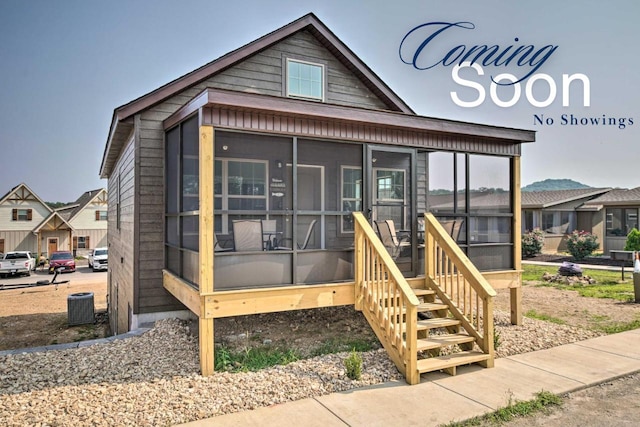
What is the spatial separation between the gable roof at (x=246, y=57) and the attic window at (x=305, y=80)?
1.85ft

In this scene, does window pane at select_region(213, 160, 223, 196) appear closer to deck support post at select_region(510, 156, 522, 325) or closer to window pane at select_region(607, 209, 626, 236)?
deck support post at select_region(510, 156, 522, 325)

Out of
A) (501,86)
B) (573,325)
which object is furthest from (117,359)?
(501,86)

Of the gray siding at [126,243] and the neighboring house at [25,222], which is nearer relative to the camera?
the gray siding at [126,243]

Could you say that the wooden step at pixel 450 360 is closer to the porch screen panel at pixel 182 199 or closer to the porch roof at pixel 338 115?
the porch screen panel at pixel 182 199

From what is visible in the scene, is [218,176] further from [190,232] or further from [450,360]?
[450,360]

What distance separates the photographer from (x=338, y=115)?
20.4 feet

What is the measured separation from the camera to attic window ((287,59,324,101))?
966 cm

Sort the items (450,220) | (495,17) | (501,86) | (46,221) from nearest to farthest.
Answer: (450,220) < (501,86) < (495,17) < (46,221)

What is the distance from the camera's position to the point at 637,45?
702 inches

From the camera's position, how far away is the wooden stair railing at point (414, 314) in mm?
5348

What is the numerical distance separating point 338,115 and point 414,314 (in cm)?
285

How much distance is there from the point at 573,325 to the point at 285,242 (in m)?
5.71

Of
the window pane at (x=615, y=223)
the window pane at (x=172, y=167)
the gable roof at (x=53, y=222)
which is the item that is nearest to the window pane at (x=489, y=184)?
the window pane at (x=172, y=167)

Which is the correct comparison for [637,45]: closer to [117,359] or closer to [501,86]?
[501,86]
